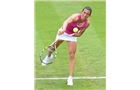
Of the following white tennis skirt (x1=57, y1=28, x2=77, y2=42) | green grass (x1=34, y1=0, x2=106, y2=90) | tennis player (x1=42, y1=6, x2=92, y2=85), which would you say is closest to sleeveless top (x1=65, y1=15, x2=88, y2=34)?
tennis player (x1=42, y1=6, x2=92, y2=85)

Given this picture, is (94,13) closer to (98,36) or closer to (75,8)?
(75,8)

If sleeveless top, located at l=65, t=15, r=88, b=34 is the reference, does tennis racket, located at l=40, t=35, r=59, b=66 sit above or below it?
below

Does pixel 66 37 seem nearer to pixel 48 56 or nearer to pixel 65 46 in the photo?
pixel 48 56

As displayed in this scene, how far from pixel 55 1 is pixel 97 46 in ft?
16.6

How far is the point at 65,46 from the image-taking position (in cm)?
1992

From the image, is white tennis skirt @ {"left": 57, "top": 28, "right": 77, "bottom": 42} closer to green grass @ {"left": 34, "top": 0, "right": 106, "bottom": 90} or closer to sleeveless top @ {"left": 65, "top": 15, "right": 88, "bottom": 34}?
sleeveless top @ {"left": 65, "top": 15, "right": 88, "bottom": 34}

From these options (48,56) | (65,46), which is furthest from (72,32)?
(65,46)

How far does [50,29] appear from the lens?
21625 millimetres

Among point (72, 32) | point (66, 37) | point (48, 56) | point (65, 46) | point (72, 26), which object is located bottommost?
point (48, 56)

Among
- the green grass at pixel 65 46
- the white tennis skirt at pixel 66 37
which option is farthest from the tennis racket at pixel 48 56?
the green grass at pixel 65 46

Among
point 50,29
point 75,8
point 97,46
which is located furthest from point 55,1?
point 97,46

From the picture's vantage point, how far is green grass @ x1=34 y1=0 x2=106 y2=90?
16.8m

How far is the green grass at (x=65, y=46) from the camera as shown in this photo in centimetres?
1675

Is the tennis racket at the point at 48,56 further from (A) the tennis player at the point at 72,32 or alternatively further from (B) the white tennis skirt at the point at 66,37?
(A) the tennis player at the point at 72,32
